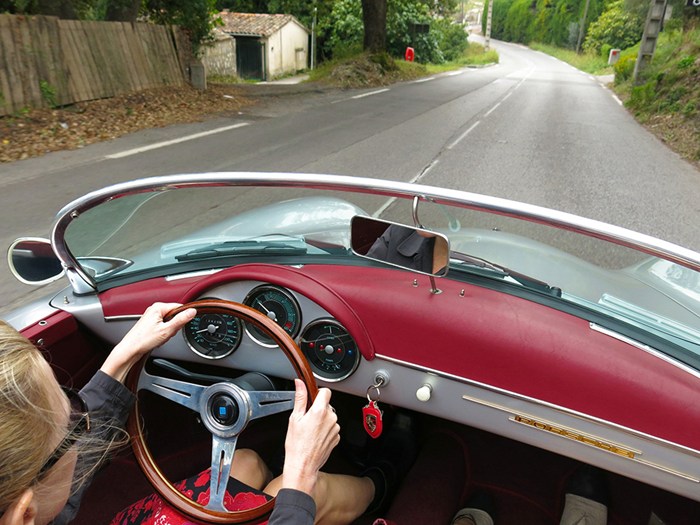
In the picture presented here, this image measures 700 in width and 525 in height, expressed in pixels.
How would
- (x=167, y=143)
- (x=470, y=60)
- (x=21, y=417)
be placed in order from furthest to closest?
(x=470, y=60) → (x=167, y=143) → (x=21, y=417)

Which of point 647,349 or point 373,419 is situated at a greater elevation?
point 647,349

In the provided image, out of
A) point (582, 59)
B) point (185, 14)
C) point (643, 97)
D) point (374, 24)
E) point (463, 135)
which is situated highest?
point (185, 14)

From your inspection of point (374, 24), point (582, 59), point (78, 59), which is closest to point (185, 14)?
point (78, 59)

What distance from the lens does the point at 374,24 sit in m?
23.7

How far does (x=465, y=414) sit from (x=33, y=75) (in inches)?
447

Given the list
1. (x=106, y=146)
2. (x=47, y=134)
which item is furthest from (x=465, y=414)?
(x=47, y=134)

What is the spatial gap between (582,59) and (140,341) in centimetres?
→ 5641

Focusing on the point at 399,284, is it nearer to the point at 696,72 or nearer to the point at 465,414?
the point at 465,414

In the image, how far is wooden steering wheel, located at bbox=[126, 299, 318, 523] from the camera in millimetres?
1731

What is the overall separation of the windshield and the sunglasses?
94cm

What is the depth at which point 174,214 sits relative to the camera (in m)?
2.91

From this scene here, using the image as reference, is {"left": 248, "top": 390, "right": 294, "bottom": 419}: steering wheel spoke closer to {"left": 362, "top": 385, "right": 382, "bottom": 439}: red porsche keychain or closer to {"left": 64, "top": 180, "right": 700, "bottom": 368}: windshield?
{"left": 362, "top": 385, "right": 382, "bottom": 439}: red porsche keychain

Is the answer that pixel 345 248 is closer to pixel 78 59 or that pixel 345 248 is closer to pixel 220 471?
pixel 220 471

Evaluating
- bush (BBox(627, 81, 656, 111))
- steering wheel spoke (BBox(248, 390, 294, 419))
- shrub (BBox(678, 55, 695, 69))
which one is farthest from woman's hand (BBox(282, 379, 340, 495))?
shrub (BBox(678, 55, 695, 69))
